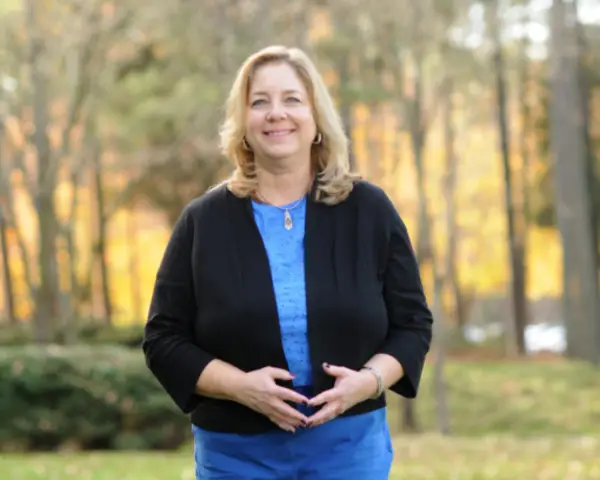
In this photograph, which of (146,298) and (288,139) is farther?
(146,298)

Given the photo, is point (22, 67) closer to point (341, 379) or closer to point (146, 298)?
point (341, 379)

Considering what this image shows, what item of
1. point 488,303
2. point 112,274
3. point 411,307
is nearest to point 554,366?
point 411,307

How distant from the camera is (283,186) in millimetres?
3121

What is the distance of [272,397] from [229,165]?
1421cm

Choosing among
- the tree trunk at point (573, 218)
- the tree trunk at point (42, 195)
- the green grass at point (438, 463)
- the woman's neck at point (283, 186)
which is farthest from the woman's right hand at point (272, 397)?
the tree trunk at point (573, 218)

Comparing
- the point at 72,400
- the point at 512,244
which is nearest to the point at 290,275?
the point at 72,400

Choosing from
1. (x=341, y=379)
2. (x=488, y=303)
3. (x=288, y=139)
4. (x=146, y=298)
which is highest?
(x=288, y=139)

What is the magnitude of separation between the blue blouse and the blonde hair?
204mm

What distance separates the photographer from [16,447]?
11414 millimetres

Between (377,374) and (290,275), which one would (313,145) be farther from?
(377,374)

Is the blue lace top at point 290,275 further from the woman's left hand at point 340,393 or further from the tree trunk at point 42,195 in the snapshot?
the tree trunk at point 42,195

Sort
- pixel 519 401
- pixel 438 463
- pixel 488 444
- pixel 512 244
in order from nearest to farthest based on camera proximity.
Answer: pixel 438 463 < pixel 488 444 < pixel 519 401 < pixel 512 244

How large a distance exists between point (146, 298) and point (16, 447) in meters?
33.2

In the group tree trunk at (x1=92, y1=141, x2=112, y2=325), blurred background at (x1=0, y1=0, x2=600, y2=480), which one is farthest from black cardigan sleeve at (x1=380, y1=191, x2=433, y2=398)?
tree trunk at (x1=92, y1=141, x2=112, y2=325)
